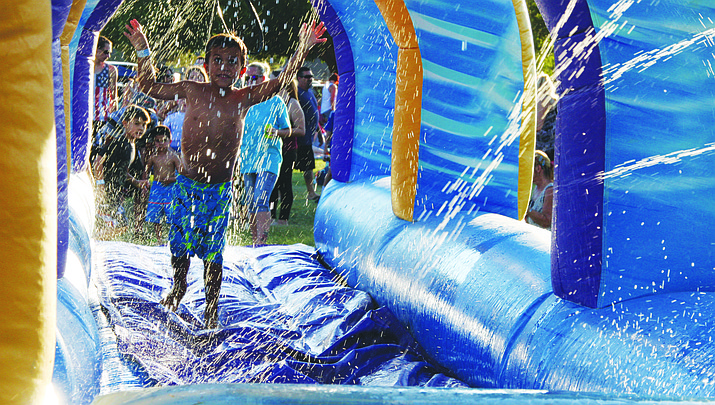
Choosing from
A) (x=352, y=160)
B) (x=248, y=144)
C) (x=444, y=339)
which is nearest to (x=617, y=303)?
(x=444, y=339)

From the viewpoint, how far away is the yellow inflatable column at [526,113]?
3.29m

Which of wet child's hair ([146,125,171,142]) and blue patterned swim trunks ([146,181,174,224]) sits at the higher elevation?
wet child's hair ([146,125,171,142])

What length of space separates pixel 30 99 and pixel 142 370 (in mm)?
2001

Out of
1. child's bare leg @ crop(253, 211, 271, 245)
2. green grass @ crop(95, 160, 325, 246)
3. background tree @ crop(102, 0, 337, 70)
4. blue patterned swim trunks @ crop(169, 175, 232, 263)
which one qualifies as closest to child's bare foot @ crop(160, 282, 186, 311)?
blue patterned swim trunks @ crop(169, 175, 232, 263)

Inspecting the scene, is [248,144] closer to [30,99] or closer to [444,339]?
[444,339]

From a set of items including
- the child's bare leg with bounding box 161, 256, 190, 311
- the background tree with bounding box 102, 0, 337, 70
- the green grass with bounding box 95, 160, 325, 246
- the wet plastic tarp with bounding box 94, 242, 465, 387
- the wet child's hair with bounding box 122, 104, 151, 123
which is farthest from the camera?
the background tree with bounding box 102, 0, 337, 70

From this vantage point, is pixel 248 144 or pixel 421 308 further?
pixel 248 144

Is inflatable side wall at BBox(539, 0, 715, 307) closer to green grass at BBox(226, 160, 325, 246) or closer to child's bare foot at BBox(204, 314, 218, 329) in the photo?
child's bare foot at BBox(204, 314, 218, 329)

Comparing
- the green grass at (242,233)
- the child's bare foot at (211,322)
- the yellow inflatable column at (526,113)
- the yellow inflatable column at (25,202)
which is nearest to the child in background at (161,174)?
the green grass at (242,233)

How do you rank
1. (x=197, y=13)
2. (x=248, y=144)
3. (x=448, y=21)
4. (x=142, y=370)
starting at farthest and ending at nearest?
(x=197, y=13), (x=248, y=144), (x=448, y=21), (x=142, y=370)

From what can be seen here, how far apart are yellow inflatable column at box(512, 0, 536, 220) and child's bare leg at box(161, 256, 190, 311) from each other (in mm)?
1735

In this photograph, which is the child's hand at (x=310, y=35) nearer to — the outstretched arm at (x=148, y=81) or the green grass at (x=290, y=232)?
the outstretched arm at (x=148, y=81)

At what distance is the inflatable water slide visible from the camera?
2.60ft

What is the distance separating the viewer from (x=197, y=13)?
17.1 metres
